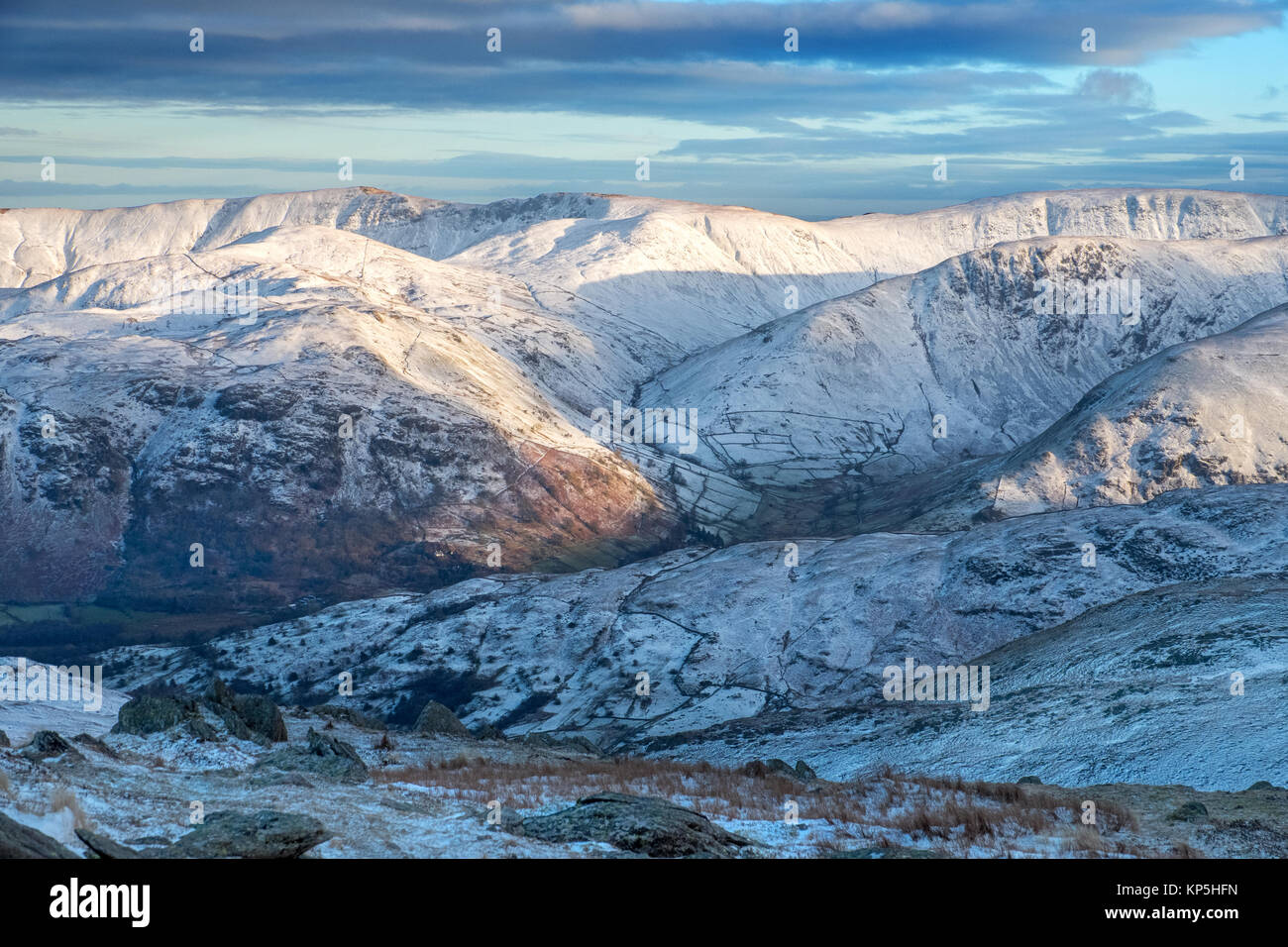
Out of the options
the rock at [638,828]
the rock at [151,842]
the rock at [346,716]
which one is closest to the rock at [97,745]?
the rock at [151,842]

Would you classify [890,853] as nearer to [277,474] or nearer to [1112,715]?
[1112,715]

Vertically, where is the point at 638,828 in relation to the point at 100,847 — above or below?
below

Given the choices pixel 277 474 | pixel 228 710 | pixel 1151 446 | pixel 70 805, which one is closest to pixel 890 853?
pixel 70 805

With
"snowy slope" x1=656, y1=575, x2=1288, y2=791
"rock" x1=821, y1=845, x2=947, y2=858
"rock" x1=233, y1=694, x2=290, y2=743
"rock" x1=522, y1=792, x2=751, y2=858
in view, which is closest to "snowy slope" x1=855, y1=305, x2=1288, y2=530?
"snowy slope" x1=656, y1=575, x2=1288, y2=791

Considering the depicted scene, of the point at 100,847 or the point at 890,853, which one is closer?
the point at 100,847

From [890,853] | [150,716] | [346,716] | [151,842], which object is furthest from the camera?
[346,716]

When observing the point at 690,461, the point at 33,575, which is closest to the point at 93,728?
the point at 33,575

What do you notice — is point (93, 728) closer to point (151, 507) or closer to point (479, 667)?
point (479, 667)

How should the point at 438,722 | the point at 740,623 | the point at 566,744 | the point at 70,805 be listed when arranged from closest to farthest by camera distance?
the point at 70,805 < the point at 566,744 < the point at 438,722 < the point at 740,623
